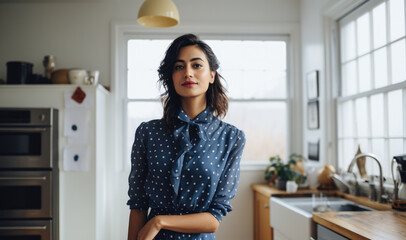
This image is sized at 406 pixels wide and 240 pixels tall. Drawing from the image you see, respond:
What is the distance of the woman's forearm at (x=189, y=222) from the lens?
1.08 metres

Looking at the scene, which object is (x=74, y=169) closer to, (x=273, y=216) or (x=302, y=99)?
(x=273, y=216)

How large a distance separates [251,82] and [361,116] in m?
1.39

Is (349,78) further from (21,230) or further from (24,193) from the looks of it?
(21,230)

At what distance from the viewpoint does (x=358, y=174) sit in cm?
312

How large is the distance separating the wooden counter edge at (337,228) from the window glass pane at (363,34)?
1555 millimetres

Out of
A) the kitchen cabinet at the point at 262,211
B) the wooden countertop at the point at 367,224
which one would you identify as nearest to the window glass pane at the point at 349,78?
the kitchen cabinet at the point at 262,211

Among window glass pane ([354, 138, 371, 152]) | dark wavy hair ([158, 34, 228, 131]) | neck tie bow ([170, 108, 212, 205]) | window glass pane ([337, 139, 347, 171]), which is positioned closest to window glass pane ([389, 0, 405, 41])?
window glass pane ([354, 138, 371, 152])

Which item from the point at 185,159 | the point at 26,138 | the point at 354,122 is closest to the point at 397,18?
the point at 354,122

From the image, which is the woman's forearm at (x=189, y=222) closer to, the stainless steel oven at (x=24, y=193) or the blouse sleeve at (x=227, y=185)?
the blouse sleeve at (x=227, y=185)

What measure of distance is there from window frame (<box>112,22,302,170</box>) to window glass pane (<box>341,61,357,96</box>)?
76 centimetres

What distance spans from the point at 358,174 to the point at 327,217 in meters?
1.14

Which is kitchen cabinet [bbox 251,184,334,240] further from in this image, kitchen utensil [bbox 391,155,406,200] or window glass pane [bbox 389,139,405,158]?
kitchen utensil [bbox 391,155,406,200]

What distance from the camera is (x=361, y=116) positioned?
3166 millimetres

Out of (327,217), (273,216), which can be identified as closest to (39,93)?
(273,216)
